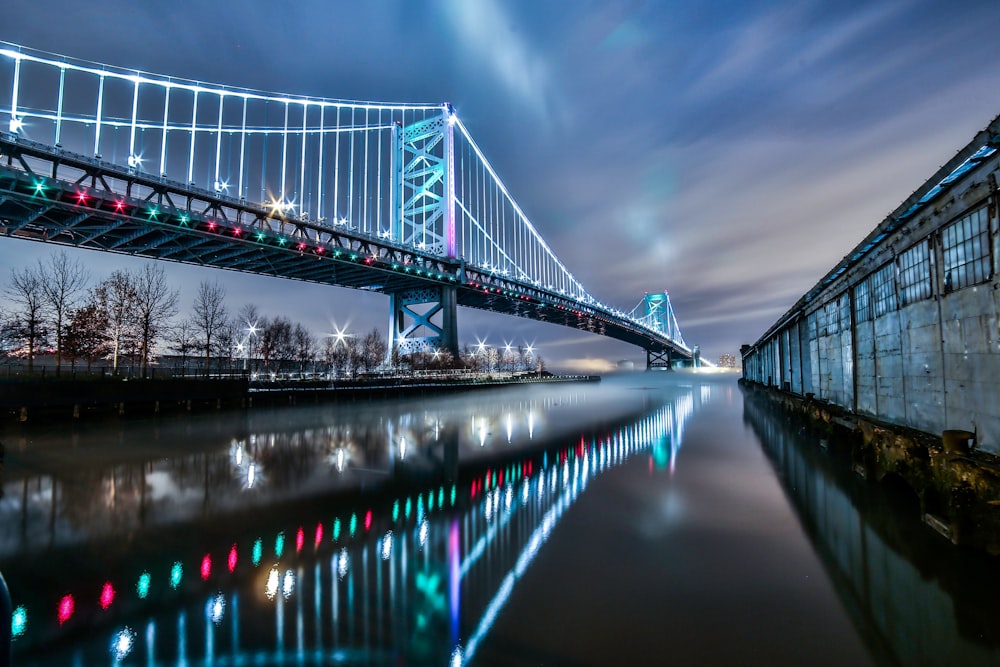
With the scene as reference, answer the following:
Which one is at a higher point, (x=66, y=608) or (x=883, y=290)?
(x=883, y=290)

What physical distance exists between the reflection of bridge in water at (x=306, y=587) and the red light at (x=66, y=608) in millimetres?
16

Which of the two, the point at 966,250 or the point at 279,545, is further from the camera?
the point at 966,250

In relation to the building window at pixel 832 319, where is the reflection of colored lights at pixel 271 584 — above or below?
below

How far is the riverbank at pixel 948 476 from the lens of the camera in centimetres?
616

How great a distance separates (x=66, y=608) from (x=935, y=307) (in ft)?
46.8

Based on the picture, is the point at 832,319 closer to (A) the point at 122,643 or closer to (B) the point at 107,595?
(A) the point at 122,643

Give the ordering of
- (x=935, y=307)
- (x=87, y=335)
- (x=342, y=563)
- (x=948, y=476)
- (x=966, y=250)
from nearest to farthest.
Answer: (x=342, y=563)
(x=948, y=476)
(x=966, y=250)
(x=935, y=307)
(x=87, y=335)

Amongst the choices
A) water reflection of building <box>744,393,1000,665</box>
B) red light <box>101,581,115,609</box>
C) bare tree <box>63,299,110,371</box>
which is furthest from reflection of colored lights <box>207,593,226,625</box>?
bare tree <box>63,299,110,371</box>

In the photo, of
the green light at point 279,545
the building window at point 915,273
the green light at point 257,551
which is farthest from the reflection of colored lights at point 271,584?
the building window at point 915,273

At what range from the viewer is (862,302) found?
14734 millimetres

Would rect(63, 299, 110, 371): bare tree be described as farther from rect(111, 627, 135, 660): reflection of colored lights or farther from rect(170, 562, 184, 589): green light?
rect(111, 627, 135, 660): reflection of colored lights

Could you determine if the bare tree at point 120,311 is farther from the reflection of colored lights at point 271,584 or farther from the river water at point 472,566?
the reflection of colored lights at point 271,584

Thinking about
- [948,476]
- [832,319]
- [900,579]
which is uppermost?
[832,319]

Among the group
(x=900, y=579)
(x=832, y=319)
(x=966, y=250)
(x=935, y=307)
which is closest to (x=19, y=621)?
(x=900, y=579)
